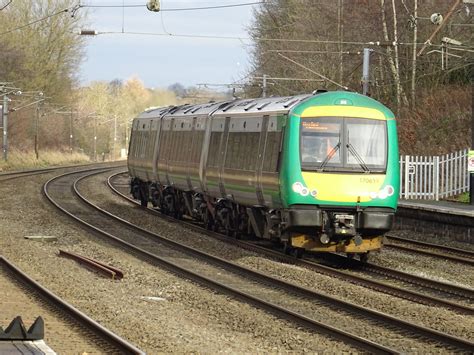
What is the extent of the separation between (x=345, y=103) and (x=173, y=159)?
33.6 ft

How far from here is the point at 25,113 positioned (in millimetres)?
78188

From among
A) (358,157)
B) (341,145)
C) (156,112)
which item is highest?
(156,112)

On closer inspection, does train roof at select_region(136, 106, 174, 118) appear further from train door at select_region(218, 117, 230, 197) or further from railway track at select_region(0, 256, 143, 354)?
railway track at select_region(0, 256, 143, 354)

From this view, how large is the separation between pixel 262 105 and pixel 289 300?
282 inches

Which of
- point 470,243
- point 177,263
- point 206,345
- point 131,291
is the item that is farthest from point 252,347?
point 470,243

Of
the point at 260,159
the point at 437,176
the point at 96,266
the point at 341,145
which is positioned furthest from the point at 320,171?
the point at 437,176

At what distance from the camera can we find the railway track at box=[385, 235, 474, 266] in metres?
19.0

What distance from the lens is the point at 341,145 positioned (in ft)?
58.7

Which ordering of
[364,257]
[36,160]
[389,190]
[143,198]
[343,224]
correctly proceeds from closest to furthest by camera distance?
[343,224], [389,190], [364,257], [143,198], [36,160]

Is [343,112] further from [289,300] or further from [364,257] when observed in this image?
[289,300]

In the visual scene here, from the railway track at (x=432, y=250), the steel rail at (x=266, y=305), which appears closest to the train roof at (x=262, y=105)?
the steel rail at (x=266, y=305)

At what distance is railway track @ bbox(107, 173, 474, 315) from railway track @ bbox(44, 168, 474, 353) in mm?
1283

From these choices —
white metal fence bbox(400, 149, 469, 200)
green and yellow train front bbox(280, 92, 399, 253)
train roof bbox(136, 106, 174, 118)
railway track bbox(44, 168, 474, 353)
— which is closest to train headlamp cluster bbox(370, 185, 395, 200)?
green and yellow train front bbox(280, 92, 399, 253)

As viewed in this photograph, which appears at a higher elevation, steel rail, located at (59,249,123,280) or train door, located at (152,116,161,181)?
train door, located at (152,116,161,181)
